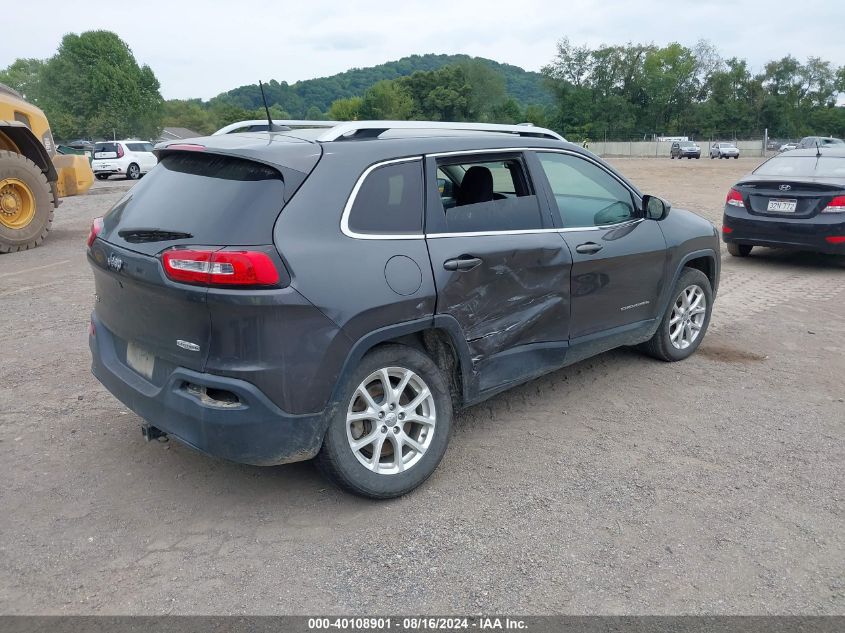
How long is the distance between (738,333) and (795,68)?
109618 millimetres

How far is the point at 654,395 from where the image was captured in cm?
508

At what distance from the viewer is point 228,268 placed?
3105mm

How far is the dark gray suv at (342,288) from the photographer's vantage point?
318 centimetres

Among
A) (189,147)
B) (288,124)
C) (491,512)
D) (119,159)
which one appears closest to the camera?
(491,512)

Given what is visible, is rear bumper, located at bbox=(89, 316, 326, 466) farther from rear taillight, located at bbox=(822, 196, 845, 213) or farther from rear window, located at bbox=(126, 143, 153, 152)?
rear window, located at bbox=(126, 143, 153, 152)

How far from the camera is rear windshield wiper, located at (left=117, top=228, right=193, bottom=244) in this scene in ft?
11.0

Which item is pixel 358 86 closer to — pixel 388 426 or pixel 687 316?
pixel 687 316

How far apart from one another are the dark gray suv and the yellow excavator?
7.95 m

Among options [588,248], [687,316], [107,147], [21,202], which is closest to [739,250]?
[687,316]

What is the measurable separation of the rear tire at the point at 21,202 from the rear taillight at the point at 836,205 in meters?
10.8

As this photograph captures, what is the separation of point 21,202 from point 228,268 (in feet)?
31.4

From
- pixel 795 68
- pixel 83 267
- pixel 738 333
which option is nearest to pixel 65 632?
pixel 738 333

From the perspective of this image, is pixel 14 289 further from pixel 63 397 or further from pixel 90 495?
pixel 90 495

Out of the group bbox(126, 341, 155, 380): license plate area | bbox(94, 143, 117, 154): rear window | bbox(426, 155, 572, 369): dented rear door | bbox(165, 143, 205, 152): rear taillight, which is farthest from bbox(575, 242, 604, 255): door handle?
bbox(94, 143, 117, 154): rear window
